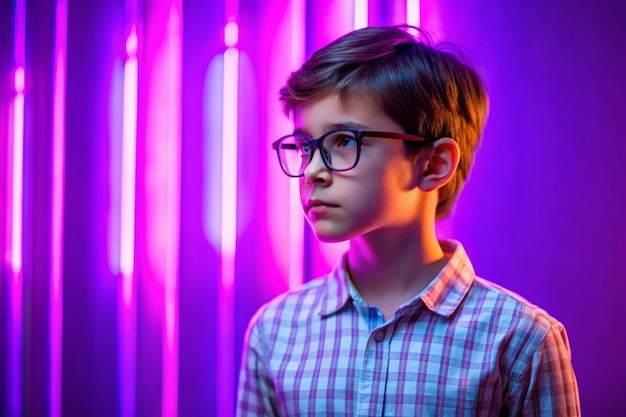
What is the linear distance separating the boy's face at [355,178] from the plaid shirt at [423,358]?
6.4 inches

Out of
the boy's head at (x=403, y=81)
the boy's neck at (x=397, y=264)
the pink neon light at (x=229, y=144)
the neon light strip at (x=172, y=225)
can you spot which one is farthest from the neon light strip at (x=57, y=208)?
the boy's neck at (x=397, y=264)

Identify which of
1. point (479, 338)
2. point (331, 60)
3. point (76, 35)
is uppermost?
point (76, 35)

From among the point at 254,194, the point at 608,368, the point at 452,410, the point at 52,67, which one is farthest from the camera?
the point at 52,67

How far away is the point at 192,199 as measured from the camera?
147cm

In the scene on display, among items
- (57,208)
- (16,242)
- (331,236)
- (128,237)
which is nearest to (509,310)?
(331,236)

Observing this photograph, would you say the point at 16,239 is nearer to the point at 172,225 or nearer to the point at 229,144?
the point at 172,225

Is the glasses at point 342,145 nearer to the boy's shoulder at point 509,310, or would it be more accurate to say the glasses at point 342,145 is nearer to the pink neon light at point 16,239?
the boy's shoulder at point 509,310

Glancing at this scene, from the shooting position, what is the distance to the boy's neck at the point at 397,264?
44.2 inches

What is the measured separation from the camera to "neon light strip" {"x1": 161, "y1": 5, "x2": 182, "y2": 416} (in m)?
1.46

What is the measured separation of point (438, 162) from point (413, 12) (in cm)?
44

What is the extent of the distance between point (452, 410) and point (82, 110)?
110cm

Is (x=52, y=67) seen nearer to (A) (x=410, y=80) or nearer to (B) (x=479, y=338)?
(A) (x=410, y=80)

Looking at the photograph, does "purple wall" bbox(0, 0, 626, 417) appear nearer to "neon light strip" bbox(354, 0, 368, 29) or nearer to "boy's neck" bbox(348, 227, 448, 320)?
"neon light strip" bbox(354, 0, 368, 29)

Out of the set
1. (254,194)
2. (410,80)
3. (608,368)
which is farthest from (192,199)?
(608,368)
